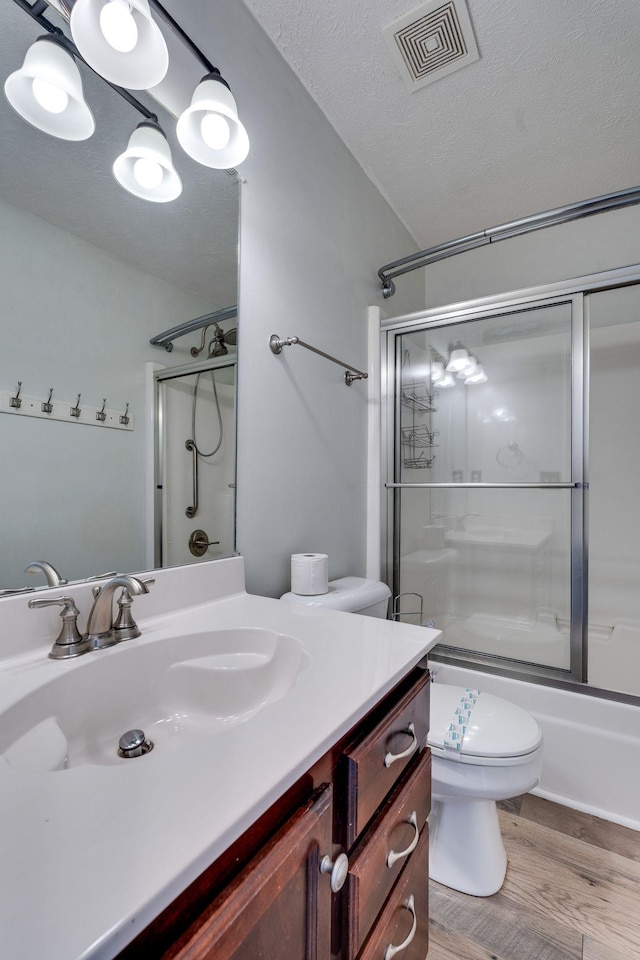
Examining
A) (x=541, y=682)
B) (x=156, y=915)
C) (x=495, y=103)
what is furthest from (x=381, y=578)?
(x=495, y=103)

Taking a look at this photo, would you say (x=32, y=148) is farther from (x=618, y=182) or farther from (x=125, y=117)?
(x=618, y=182)

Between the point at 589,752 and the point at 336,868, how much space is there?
4.59ft

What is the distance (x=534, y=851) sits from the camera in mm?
1285

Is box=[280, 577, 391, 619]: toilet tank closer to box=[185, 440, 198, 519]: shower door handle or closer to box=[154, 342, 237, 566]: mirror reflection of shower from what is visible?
box=[154, 342, 237, 566]: mirror reflection of shower

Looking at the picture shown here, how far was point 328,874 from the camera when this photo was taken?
497mm

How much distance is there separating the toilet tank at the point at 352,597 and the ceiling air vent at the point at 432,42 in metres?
1.71

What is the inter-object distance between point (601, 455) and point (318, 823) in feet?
7.85

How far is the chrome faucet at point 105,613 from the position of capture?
0.74m

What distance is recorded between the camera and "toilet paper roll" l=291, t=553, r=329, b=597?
125cm

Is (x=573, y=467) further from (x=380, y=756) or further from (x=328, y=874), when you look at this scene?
(x=328, y=874)

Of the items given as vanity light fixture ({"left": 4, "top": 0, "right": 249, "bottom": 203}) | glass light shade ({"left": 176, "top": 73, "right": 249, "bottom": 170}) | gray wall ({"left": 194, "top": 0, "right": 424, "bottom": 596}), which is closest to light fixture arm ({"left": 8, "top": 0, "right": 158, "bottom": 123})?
vanity light fixture ({"left": 4, "top": 0, "right": 249, "bottom": 203})

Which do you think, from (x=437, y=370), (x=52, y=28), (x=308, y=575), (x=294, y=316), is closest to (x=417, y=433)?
(x=437, y=370)

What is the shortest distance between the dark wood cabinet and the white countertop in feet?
0.14

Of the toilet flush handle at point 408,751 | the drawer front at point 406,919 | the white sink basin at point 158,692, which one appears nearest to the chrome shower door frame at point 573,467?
the drawer front at point 406,919
